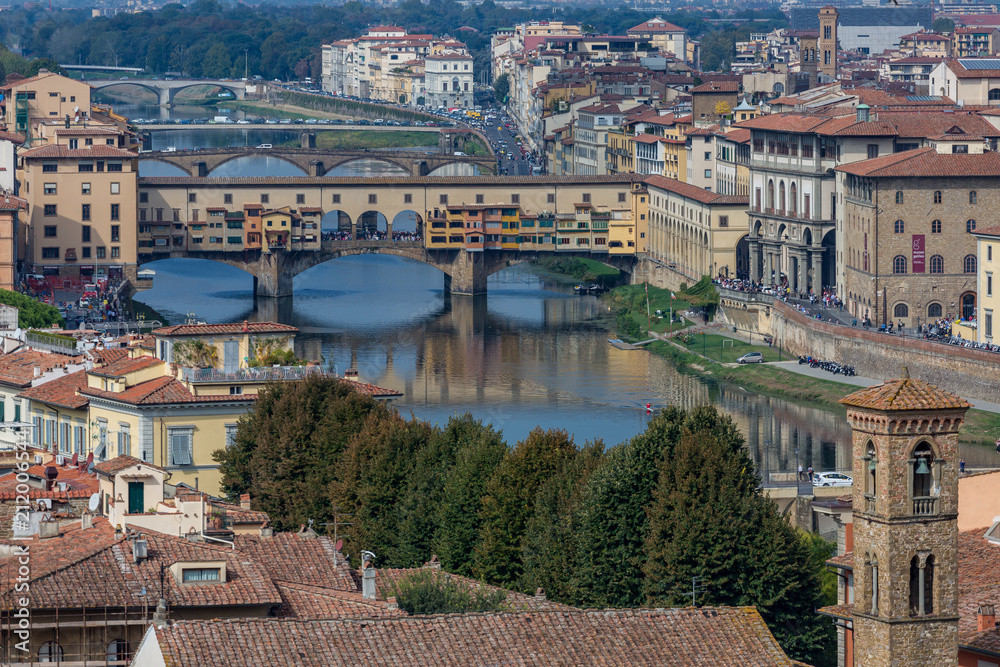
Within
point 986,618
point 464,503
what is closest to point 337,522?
point 464,503

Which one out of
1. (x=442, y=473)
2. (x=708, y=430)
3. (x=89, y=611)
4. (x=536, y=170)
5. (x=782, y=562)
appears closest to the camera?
(x=89, y=611)

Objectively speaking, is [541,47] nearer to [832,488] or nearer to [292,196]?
[292,196]

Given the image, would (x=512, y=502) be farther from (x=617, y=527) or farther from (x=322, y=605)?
(x=322, y=605)

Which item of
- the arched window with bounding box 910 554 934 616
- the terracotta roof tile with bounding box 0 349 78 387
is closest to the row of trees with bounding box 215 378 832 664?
the terracotta roof tile with bounding box 0 349 78 387

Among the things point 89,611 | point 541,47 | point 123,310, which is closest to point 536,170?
point 541,47

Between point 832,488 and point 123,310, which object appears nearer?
point 832,488

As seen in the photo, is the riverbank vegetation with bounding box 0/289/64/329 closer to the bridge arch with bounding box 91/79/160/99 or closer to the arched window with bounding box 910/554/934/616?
the arched window with bounding box 910/554/934/616
